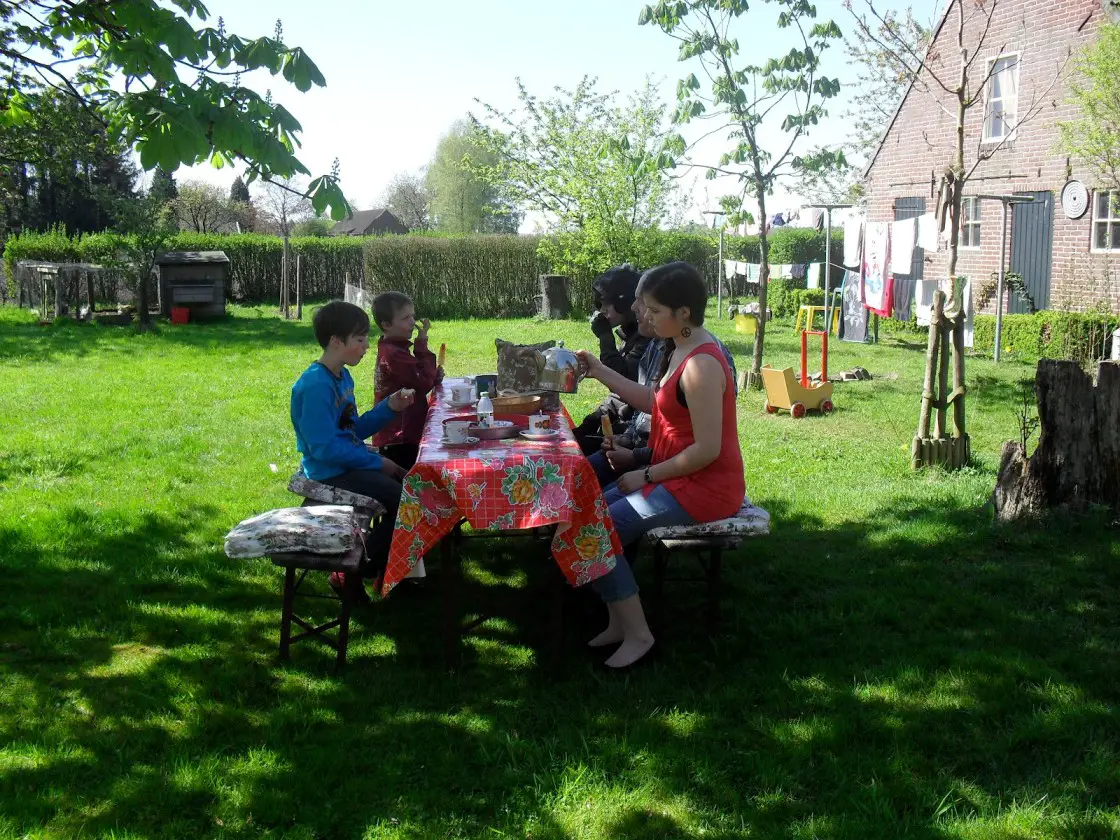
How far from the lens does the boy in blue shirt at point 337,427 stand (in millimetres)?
4711

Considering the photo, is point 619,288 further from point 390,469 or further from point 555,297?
point 555,297

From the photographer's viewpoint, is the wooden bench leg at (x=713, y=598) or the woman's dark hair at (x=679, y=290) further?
the wooden bench leg at (x=713, y=598)

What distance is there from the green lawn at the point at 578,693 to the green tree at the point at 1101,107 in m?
8.40

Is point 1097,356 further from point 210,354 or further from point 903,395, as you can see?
point 210,354

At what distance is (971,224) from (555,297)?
8.42m

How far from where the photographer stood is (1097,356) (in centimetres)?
1410

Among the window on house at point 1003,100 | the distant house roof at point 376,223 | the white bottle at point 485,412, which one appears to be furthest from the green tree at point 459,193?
the white bottle at point 485,412

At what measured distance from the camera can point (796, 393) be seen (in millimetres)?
10070

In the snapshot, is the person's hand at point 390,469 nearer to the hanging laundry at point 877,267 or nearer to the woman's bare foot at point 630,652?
the woman's bare foot at point 630,652

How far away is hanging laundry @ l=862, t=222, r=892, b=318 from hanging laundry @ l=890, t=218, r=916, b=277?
7.9 inches

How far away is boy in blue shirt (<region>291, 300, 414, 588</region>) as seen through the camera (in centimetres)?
471

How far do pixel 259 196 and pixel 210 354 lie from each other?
37433mm

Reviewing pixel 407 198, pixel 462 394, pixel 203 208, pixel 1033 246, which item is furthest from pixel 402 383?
pixel 407 198

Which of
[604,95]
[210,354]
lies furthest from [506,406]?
[604,95]
